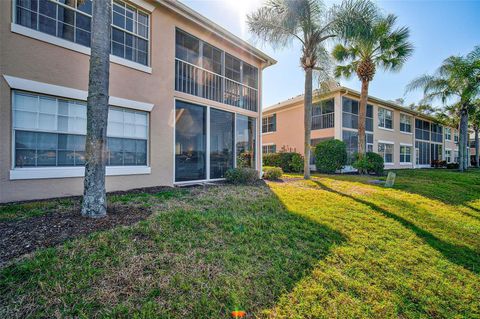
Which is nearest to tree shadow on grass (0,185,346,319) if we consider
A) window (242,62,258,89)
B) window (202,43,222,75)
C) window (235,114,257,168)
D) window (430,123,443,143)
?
window (235,114,257,168)

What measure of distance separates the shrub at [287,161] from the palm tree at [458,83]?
14138mm

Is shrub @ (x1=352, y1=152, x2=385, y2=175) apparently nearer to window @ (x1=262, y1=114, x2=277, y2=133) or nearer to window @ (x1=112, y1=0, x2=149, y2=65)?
window @ (x1=262, y1=114, x2=277, y2=133)

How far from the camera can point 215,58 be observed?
10.3m

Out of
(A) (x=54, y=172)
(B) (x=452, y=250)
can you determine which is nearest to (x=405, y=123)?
(B) (x=452, y=250)

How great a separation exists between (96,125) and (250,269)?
146 inches

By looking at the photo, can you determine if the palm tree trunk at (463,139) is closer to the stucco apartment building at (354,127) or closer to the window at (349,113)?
the stucco apartment building at (354,127)

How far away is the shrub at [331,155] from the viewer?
16.1m

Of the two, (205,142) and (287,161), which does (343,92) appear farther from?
(205,142)

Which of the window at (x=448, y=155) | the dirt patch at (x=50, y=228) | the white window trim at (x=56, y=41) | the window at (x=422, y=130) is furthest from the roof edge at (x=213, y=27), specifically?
the window at (x=448, y=155)

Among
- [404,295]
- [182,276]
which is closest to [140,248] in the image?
[182,276]

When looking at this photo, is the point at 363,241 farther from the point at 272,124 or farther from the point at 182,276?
the point at 272,124

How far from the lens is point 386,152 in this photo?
78.2ft

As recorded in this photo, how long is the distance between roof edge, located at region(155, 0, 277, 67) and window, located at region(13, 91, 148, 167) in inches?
168

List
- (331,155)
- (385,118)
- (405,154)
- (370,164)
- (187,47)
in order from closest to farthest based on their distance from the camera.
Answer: (187,47), (370,164), (331,155), (385,118), (405,154)
